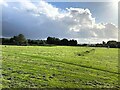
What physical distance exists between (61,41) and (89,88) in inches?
5206

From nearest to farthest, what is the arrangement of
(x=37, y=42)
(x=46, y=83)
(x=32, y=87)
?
(x=32, y=87)
(x=46, y=83)
(x=37, y=42)

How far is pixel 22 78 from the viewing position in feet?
86.8

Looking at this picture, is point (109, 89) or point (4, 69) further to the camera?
point (4, 69)

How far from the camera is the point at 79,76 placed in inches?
1227

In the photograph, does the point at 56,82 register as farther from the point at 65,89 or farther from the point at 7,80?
the point at 7,80

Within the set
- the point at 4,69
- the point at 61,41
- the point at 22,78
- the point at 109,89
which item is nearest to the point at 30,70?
the point at 4,69

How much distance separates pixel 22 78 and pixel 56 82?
350 centimetres

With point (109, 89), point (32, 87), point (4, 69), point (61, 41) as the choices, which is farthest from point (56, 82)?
point (61, 41)

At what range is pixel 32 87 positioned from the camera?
2367cm

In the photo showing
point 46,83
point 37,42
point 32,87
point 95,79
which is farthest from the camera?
point 37,42

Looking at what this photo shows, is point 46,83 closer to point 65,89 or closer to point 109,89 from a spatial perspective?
point 65,89

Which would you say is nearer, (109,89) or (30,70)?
(109,89)

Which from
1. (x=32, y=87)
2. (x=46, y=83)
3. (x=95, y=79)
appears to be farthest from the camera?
(x=95, y=79)

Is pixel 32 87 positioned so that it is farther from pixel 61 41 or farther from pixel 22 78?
pixel 61 41
